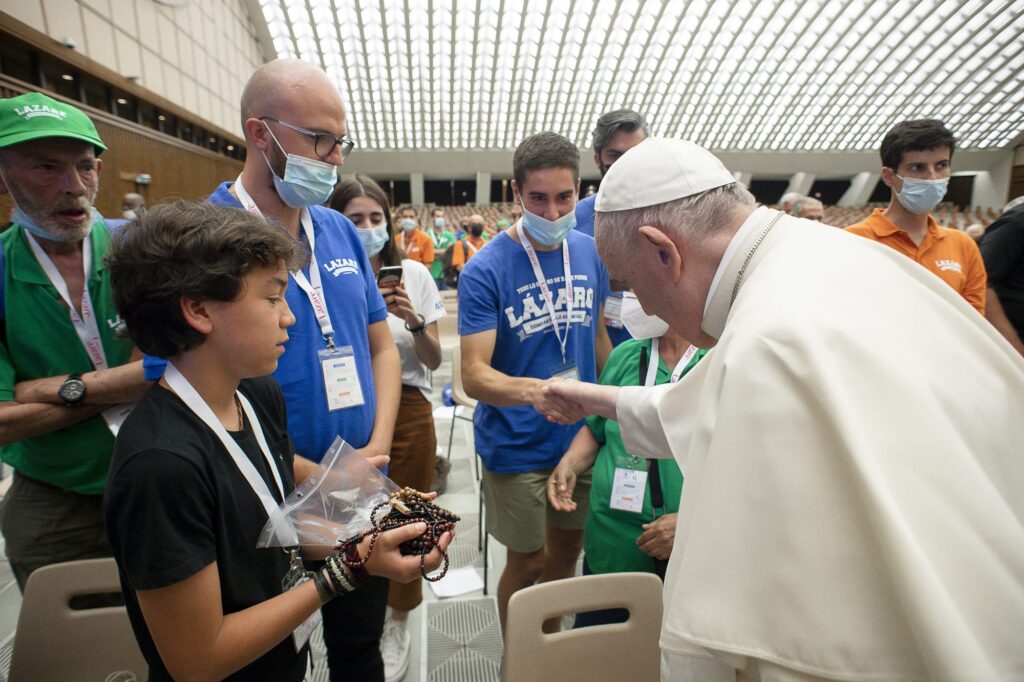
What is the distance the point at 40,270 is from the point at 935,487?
100 inches

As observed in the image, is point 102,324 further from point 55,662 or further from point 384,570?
point 384,570

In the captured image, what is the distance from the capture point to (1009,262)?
3.14 meters

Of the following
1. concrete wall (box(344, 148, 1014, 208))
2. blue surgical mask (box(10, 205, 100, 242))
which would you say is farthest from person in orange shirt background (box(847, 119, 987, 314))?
concrete wall (box(344, 148, 1014, 208))

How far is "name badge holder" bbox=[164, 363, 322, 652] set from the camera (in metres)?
1.21

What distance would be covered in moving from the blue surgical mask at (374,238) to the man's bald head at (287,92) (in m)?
1.09


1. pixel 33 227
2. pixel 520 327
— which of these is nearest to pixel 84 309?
pixel 33 227

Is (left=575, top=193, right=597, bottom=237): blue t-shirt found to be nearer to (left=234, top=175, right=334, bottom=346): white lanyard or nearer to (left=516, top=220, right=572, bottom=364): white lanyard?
(left=516, top=220, right=572, bottom=364): white lanyard

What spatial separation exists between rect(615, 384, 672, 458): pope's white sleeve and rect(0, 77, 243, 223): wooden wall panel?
9.06 meters

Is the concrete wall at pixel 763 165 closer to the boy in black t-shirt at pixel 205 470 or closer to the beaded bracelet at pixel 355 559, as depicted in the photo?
the boy in black t-shirt at pixel 205 470

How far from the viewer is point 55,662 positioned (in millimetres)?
1594

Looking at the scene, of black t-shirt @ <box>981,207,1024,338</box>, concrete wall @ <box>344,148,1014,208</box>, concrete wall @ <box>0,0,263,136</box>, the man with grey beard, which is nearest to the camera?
the man with grey beard

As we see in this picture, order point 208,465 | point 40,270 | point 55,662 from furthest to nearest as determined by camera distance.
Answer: point 40,270, point 55,662, point 208,465

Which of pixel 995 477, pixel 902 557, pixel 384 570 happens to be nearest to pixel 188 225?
pixel 384 570

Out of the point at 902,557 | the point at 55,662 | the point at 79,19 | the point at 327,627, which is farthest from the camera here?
the point at 79,19
